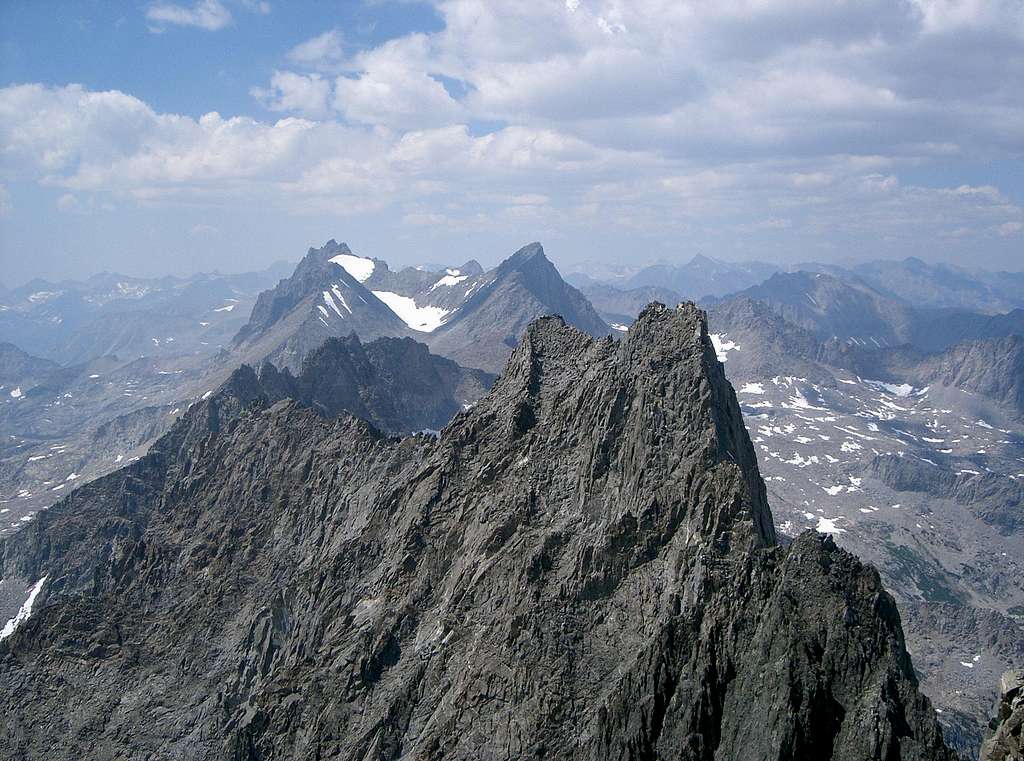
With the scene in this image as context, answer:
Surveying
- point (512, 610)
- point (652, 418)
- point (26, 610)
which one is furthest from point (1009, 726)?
point (26, 610)

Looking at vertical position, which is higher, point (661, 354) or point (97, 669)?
point (661, 354)

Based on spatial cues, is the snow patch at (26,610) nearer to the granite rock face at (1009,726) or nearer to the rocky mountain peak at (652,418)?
the rocky mountain peak at (652,418)

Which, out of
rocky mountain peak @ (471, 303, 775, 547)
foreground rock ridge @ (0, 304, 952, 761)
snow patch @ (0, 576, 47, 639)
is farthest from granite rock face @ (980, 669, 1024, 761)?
snow patch @ (0, 576, 47, 639)

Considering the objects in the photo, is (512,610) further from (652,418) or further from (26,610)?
(26,610)

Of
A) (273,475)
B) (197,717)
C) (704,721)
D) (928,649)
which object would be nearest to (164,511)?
(273,475)

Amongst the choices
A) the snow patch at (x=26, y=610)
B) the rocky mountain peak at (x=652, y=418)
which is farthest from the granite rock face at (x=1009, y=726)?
the snow patch at (x=26, y=610)

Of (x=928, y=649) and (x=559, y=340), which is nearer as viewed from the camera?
(x=559, y=340)

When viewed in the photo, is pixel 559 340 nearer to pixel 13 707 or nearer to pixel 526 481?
pixel 526 481

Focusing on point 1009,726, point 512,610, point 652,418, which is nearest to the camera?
point 1009,726

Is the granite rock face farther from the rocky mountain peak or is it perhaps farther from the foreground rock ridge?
the rocky mountain peak
